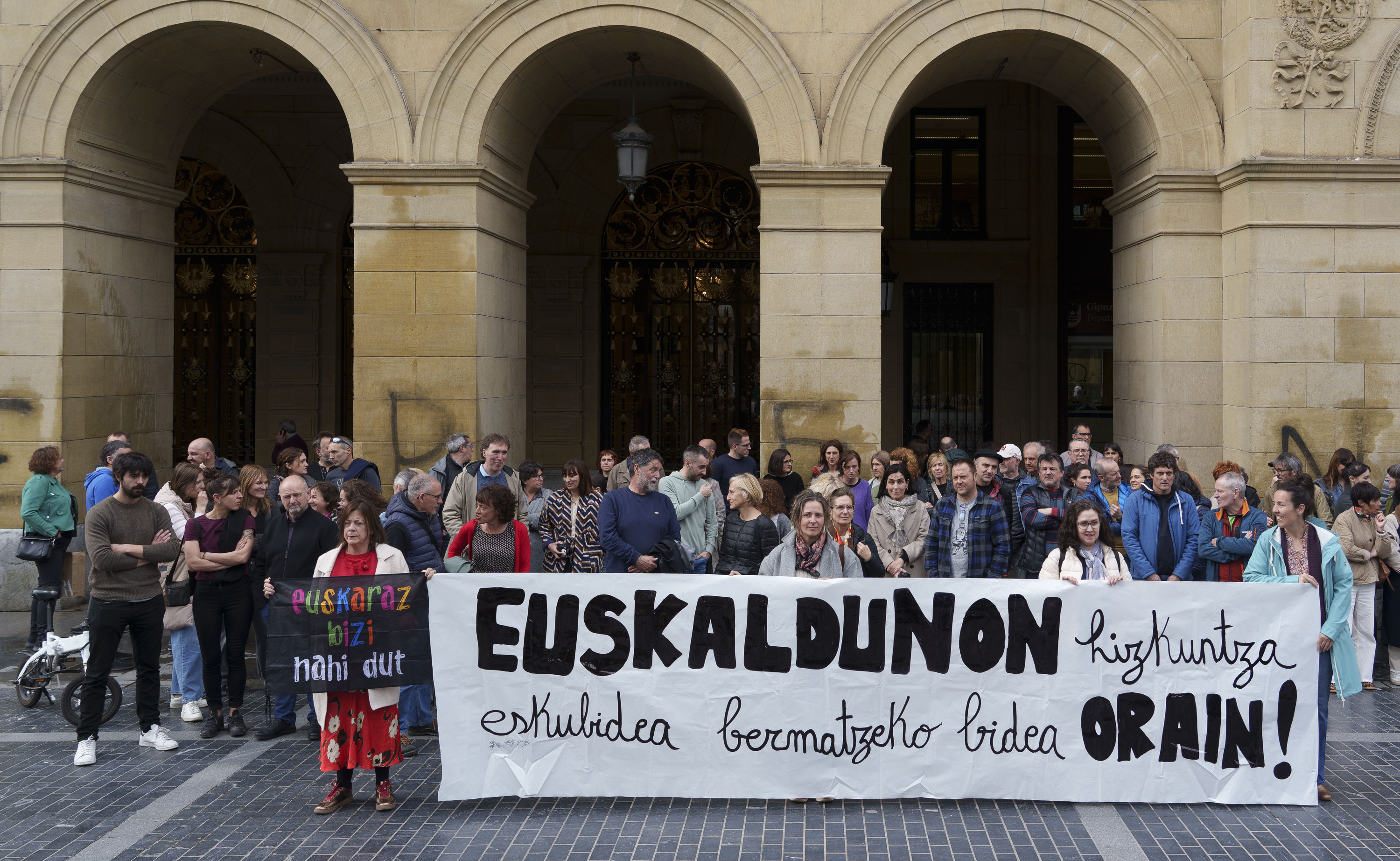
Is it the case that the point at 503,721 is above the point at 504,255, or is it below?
below

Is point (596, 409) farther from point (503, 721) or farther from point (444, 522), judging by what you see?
point (503, 721)

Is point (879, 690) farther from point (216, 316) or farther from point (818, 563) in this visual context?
point (216, 316)

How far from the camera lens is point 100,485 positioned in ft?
34.8

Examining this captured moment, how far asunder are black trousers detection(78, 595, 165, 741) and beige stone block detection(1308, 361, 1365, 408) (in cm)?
1081

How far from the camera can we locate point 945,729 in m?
6.48

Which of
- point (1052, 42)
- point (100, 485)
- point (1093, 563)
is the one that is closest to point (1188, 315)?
point (1052, 42)

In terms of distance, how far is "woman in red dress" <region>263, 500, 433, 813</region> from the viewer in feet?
21.1

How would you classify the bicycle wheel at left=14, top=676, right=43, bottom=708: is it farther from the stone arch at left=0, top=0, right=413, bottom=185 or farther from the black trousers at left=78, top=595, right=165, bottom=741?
the stone arch at left=0, top=0, right=413, bottom=185

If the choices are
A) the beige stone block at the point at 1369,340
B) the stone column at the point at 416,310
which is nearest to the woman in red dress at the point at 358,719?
the stone column at the point at 416,310

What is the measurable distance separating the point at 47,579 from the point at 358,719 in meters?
5.53

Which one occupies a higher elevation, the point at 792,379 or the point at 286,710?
the point at 792,379

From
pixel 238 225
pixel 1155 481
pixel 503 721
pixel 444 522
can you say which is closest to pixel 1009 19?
pixel 1155 481

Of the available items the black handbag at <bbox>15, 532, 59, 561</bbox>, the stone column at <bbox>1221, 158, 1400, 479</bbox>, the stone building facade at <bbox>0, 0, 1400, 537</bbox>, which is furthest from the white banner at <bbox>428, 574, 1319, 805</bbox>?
the stone column at <bbox>1221, 158, 1400, 479</bbox>

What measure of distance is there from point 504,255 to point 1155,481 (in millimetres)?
7843
